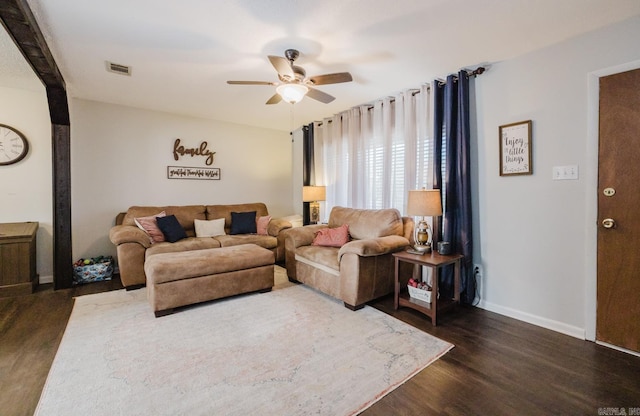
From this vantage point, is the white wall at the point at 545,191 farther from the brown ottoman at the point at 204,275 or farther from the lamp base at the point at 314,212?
the lamp base at the point at 314,212

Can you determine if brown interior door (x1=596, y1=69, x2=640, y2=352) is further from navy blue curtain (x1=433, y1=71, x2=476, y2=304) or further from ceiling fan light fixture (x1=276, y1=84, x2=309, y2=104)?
ceiling fan light fixture (x1=276, y1=84, x2=309, y2=104)

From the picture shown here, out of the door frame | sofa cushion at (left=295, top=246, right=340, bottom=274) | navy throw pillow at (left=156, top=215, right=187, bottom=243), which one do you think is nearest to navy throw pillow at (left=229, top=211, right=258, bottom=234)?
navy throw pillow at (left=156, top=215, right=187, bottom=243)

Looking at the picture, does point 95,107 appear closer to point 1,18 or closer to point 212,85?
point 212,85

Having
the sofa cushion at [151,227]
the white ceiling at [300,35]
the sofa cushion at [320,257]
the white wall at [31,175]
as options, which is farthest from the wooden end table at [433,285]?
the white wall at [31,175]

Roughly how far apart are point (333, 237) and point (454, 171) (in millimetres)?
1581

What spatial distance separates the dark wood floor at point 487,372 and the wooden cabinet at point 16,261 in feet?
2.29

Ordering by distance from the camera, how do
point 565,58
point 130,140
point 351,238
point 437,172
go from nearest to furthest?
point 565,58 → point 437,172 → point 351,238 → point 130,140

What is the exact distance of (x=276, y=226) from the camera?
4645 millimetres

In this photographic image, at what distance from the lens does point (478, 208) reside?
9.57ft

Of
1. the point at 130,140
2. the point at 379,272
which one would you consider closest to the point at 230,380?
the point at 379,272

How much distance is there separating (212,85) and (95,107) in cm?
198

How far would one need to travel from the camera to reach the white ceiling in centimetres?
196

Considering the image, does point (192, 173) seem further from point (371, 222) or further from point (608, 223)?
point (608, 223)

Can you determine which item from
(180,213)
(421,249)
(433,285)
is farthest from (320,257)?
(180,213)
